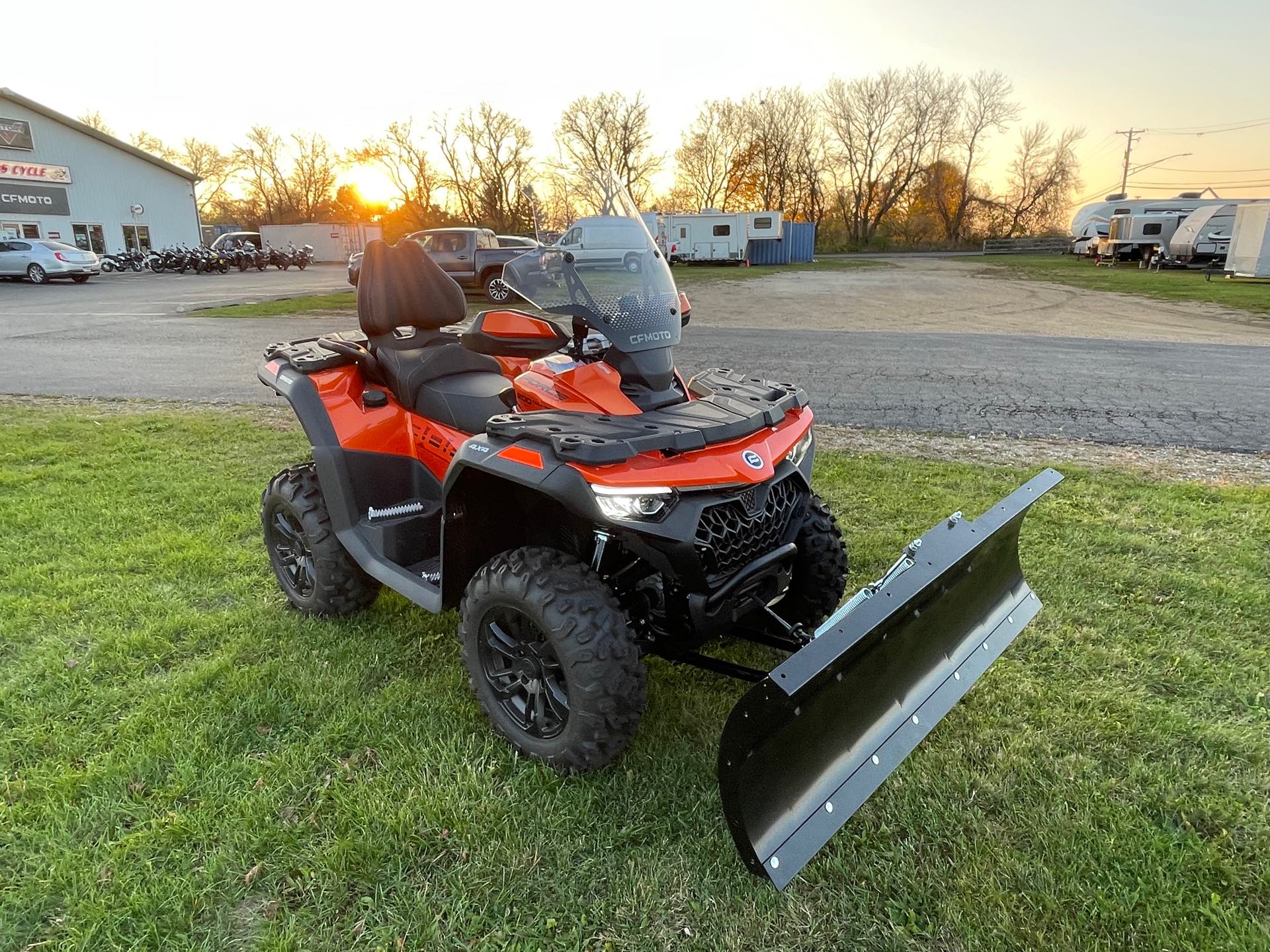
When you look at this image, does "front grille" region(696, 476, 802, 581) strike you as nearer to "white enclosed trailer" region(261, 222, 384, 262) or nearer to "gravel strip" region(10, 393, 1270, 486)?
"gravel strip" region(10, 393, 1270, 486)

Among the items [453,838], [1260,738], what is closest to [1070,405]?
[1260,738]

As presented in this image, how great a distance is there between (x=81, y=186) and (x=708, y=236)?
28.7 meters

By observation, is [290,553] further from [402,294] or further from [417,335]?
[402,294]

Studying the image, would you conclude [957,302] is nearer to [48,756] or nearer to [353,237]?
[48,756]

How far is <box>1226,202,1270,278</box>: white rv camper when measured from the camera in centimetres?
2208

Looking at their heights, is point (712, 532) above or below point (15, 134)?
below

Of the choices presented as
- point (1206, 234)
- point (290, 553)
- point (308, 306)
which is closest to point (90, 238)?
point (308, 306)

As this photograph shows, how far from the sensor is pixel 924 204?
60781 mm

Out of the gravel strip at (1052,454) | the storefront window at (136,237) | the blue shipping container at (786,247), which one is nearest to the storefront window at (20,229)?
the storefront window at (136,237)

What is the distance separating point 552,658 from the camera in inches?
92.7

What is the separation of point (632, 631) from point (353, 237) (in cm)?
4877

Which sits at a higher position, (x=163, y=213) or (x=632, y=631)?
(x=163, y=213)

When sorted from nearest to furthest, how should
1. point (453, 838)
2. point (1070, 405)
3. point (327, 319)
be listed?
point (453, 838) → point (1070, 405) → point (327, 319)

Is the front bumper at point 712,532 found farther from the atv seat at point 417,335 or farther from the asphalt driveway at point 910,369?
the asphalt driveway at point 910,369
